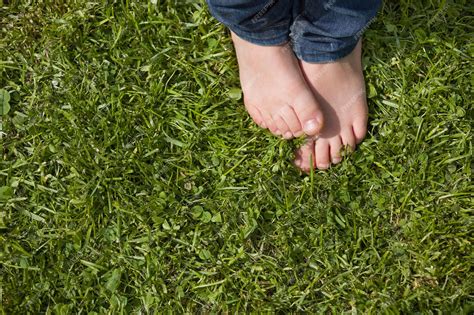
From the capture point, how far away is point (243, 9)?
1.79 m

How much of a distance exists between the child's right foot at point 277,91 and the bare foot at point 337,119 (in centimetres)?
5

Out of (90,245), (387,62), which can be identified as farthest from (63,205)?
(387,62)

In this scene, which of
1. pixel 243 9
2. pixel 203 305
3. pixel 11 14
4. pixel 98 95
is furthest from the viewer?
pixel 11 14

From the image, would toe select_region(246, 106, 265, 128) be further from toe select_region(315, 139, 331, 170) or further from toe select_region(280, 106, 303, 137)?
toe select_region(315, 139, 331, 170)

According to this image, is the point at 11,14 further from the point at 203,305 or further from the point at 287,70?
the point at 203,305

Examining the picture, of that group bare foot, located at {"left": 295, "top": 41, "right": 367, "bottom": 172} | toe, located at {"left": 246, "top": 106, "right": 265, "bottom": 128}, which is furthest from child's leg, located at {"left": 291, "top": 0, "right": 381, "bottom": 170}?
toe, located at {"left": 246, "top": 106, "right": 265, "bottom": 128}

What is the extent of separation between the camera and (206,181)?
220 centimetres

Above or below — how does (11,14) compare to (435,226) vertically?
above

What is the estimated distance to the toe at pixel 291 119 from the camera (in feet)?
7.03

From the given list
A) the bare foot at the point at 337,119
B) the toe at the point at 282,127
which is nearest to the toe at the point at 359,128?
the bare foot at the point at 337,119

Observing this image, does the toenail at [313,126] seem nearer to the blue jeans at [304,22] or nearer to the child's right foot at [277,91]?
the child's right foot at [277,91]

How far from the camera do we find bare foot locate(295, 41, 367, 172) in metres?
2.17

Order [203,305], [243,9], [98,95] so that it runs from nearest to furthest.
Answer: [243,9] < [203,305] < [98,95]

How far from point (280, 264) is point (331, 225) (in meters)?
0.22
